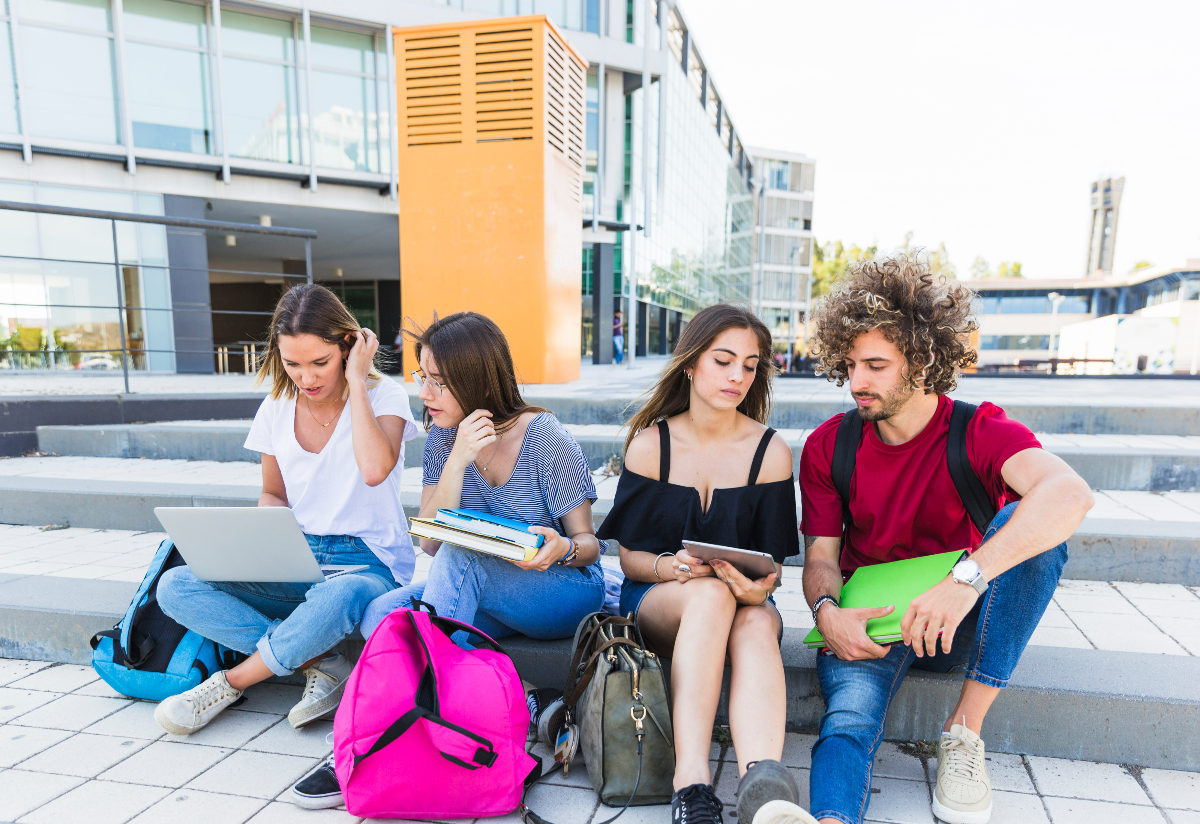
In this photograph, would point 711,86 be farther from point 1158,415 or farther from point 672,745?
point 672,745

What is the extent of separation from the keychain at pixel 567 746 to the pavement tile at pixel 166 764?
1035mm

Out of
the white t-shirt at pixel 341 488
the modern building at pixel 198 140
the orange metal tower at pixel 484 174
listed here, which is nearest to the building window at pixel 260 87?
the modern building at pixel 198 140

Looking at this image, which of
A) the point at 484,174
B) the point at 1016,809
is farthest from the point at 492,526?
the point at 484,174

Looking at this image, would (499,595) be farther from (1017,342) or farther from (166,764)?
(1017,342)

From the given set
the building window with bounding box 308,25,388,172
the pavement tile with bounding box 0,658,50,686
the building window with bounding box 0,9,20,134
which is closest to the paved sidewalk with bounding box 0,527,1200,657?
the pavement tile with bounding box 0,658,50,686

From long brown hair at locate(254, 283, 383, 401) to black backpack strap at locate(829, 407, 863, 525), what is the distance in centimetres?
169

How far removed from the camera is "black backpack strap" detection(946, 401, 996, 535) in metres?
1.94

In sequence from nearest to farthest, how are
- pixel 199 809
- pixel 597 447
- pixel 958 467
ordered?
pixel 199 809 → pixel 958 467 → pixel 597 447

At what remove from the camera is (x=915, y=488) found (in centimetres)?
200

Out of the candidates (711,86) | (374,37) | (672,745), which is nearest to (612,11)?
(374,37)

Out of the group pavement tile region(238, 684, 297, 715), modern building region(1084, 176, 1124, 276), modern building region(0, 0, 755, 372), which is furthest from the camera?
modern building region(1084, 176, 1124, 276)

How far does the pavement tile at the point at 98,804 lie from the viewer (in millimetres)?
1792

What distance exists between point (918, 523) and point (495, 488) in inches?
53.0

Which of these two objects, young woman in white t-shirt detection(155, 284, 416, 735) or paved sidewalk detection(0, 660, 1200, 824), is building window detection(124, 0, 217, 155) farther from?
paved sidewalk detection(0, 660, 1200, 824)
